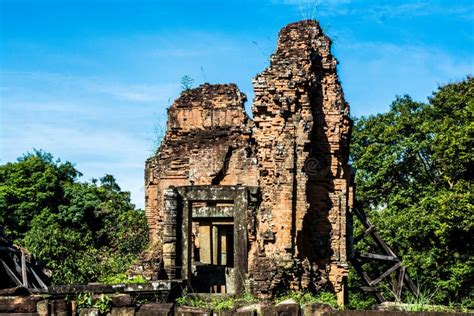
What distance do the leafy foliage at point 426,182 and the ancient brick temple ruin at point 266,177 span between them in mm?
5660

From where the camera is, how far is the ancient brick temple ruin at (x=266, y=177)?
51.3ft

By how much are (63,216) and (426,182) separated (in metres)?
16.1

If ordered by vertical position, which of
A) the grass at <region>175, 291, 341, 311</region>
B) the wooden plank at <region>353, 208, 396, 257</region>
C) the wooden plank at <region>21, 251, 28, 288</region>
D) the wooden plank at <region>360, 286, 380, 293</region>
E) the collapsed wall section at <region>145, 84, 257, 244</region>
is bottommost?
the wooden plank at <region>360, 286, 380, 293</region>

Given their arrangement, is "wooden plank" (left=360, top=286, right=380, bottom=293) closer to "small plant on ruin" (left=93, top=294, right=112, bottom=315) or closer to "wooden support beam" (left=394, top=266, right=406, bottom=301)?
"wooden support beam" (left=394, top=266, right=406, bottom=301)

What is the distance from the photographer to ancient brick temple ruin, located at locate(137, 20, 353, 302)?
51.3 feet

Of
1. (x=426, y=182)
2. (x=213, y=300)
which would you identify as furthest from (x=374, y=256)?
(x=426, y=182)

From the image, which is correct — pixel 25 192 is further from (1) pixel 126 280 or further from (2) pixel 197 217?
(1) pixel 126 280

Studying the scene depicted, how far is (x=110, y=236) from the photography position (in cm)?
3150

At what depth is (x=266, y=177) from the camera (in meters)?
16.0

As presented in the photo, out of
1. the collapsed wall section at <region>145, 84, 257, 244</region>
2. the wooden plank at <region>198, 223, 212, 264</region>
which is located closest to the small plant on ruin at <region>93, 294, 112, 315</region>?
the collapsed wall section at <region>145, 84, 257, 244</region>

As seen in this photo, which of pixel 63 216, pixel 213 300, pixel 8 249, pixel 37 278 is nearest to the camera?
pixel 213 300

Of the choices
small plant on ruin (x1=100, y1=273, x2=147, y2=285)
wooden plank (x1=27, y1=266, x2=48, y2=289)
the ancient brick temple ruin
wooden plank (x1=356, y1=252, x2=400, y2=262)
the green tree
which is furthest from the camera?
the green tree

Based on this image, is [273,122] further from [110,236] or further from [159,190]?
[110,236]

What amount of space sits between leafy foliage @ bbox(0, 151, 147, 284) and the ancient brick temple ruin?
8.80 m
